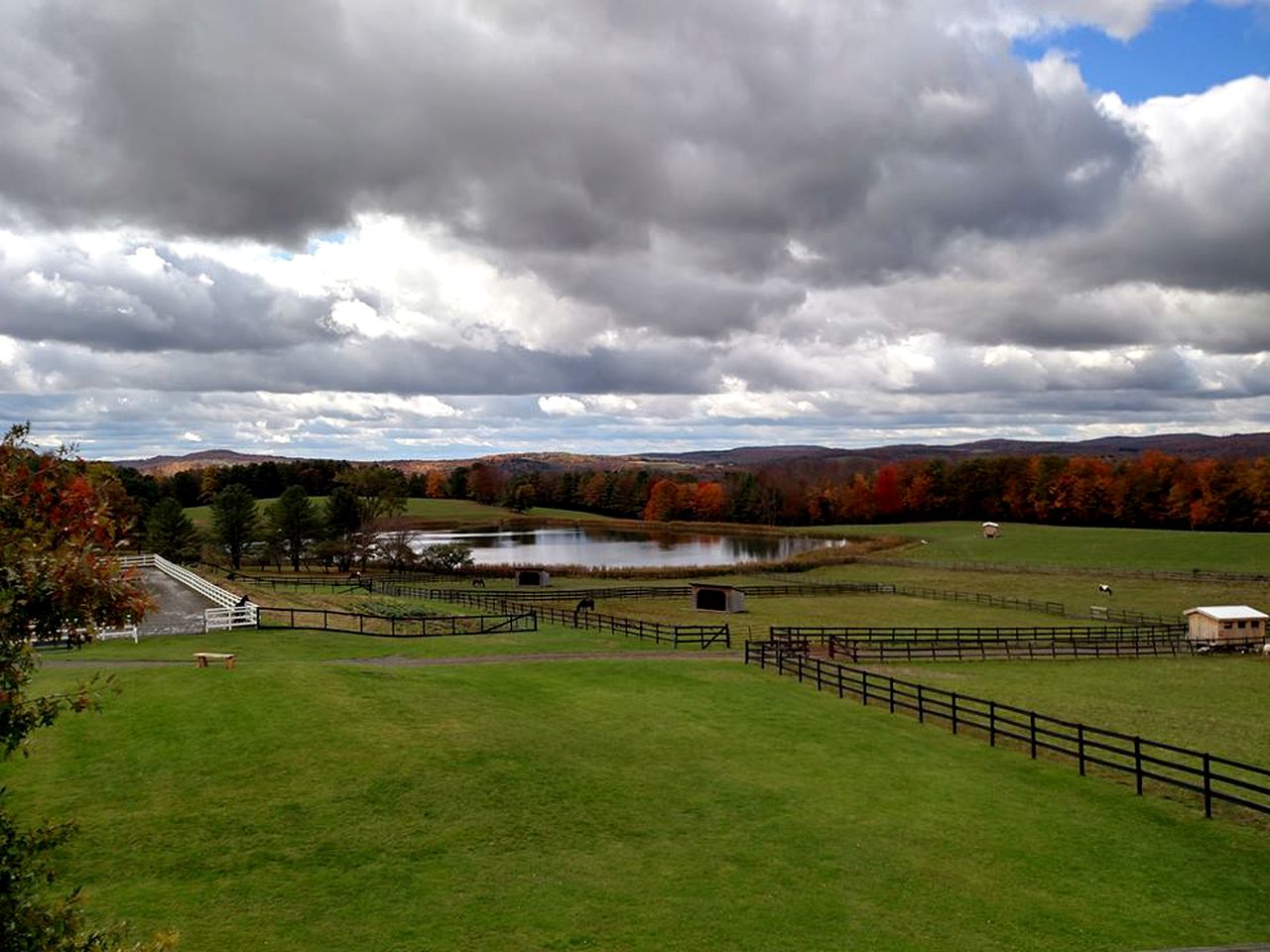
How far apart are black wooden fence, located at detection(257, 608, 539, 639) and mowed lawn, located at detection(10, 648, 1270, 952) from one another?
1670 cm

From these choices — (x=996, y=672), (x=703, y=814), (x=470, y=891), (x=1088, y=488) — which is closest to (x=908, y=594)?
(x=996, y=672)

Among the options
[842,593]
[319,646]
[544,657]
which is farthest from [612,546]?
[544,657]

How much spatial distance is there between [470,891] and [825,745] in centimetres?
1202

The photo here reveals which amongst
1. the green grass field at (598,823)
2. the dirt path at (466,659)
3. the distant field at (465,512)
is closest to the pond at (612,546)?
the distant field at (465,512)

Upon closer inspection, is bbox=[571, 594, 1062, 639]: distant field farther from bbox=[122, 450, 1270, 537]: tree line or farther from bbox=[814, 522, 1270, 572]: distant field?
bbox=[122, 450, 1270, 537]: tree line

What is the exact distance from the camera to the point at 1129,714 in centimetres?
2789

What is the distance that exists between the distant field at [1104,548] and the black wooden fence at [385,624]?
6510 centimetres

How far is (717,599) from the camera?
57.3 meters

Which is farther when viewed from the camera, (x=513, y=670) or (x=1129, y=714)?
(x=513, y=670)

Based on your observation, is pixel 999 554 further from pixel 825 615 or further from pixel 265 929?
pixel 265 929

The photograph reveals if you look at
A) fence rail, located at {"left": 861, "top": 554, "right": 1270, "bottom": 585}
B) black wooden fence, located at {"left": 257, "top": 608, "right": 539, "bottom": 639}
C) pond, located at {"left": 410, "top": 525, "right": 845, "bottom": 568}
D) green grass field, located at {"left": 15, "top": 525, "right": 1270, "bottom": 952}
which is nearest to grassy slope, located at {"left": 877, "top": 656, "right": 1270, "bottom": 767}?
green grass field, located at {"left": 15, "top": 525, "right": 1270, "bottom": 952}

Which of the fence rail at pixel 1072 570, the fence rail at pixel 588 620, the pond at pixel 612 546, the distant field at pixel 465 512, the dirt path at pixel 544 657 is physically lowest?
the fence rail at pixel 1072 570

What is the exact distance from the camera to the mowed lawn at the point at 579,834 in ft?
42.1

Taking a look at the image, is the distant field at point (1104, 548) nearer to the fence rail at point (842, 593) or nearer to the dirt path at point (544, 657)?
the fence rail at point (842, 593)
